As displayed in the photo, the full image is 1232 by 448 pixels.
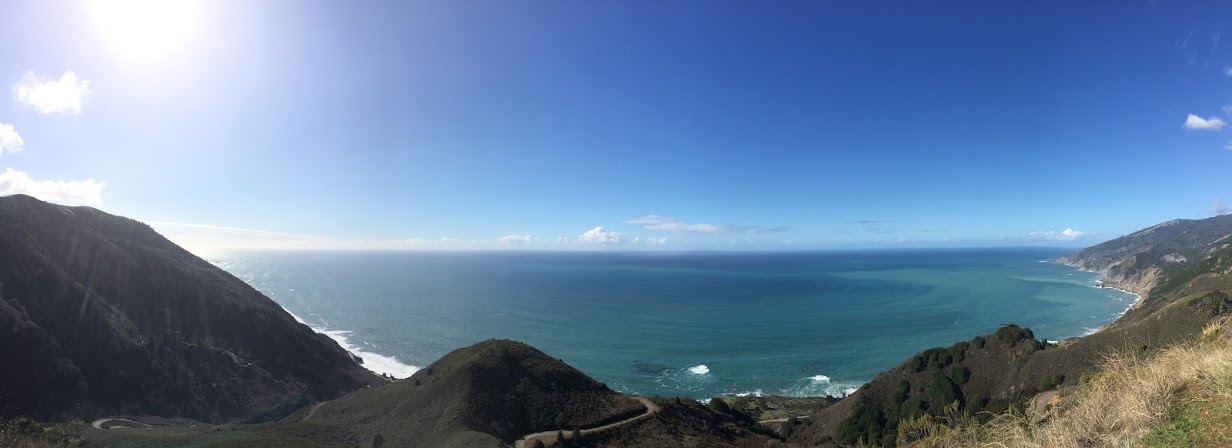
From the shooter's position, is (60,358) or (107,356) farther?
(107,356)

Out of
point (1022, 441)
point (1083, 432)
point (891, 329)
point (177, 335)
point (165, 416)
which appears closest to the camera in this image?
point (1022, 441)

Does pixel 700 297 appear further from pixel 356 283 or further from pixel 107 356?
pixel 356 283

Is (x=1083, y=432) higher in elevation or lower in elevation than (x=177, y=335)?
higher

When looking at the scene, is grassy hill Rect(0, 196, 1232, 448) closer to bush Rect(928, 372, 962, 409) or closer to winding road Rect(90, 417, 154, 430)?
bush Rect(928, 372, 962, 409)

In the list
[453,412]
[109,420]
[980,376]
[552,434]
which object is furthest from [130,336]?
[980,376]

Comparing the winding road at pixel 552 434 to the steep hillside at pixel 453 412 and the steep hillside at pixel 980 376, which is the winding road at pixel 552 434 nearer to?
the steep hillside at pixel 453 412

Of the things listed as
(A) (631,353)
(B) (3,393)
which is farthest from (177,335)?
(A) (631,353)

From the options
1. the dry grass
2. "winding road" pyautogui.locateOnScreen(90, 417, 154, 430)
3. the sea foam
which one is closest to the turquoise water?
the sea foam

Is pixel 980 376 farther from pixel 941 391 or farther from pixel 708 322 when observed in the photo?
pixel 708 322
